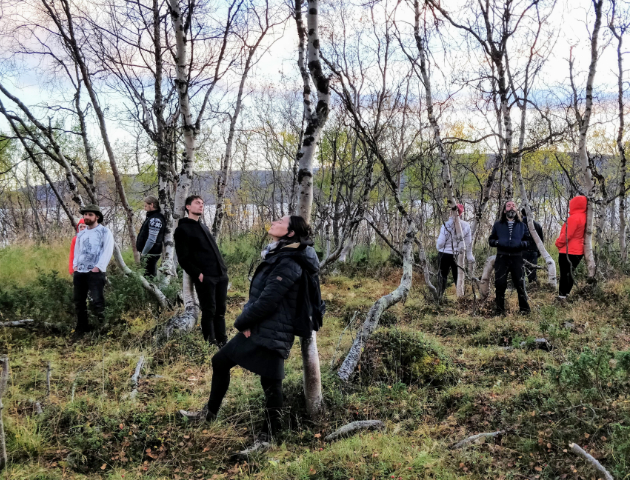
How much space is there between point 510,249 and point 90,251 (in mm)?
6326

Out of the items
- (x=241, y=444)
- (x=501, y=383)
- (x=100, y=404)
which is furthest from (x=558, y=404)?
(x=100, y=404)

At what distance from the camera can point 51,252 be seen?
1027cm

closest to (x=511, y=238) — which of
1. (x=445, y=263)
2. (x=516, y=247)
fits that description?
(x=516, y=247)

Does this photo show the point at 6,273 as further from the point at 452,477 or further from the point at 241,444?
the point at 452,477

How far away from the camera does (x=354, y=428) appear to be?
11.1ft

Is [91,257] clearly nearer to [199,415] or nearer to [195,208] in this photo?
[195,208]

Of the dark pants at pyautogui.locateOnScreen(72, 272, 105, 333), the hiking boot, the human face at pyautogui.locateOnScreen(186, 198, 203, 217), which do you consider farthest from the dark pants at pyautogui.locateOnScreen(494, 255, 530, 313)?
the dark pants at pyautogui.locateOnScreen(72, 272, 105, 333)

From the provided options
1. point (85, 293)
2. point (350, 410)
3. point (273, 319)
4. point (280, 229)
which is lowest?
point (350, 410)

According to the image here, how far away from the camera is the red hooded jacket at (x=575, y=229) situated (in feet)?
24.5

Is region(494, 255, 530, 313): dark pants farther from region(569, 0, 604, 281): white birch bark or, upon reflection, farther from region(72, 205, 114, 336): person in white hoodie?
region(72, 205, 114, 336): person in white hoodie

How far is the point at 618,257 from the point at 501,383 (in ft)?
28.2

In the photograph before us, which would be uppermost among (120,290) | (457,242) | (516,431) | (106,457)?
(457,242)

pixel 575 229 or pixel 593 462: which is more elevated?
pixel 575 229

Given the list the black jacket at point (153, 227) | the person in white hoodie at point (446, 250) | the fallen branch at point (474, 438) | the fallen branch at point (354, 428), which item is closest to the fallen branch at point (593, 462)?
the fallen branch at point (474, 438)
